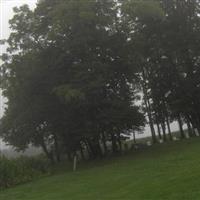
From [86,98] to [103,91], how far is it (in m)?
2.00

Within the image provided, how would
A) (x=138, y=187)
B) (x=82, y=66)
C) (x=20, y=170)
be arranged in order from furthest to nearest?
(x=82, y=66), (x=20, y=170), (x=138, y=187)

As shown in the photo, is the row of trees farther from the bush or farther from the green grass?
the green grass

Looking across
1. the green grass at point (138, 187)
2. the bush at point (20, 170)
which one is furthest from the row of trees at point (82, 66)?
the green grass at point (138, 187)

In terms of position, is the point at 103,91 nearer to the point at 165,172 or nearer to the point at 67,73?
the point at 67,73

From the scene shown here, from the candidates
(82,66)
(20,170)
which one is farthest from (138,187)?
(82,66)

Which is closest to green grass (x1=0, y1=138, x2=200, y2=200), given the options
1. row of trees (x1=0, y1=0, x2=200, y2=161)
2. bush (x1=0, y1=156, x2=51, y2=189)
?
bush (x1=0, y1=156, x2=51, y2=189)

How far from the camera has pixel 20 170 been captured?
3180cm

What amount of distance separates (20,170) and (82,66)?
860cm

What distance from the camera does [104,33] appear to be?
37.2 metres

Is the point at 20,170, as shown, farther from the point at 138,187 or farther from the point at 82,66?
the point at 138,187

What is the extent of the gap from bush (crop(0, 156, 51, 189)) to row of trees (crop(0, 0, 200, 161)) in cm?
316

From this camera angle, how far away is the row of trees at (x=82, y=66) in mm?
34469

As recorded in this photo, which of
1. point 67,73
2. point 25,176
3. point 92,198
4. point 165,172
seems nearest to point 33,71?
point 67,73

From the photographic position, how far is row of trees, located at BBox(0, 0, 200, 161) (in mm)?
34469
